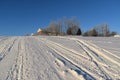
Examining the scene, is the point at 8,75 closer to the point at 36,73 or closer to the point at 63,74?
the point at 36,73

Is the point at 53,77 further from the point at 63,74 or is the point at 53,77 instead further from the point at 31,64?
the point at 31,64

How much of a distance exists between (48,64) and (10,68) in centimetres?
162

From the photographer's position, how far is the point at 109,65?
7250 millimetres

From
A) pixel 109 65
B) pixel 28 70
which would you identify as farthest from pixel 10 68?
pixel 109 65

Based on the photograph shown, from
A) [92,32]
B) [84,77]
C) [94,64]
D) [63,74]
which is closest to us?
[84,77]

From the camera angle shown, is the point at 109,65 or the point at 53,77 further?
the point at 109,65

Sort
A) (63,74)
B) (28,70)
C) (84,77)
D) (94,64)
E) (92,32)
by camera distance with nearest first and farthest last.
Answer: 1. (84,77)
2. (63,74)
3. (28,70)
4. (94,64)
5. (92,32)

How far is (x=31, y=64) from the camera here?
25.7 feet

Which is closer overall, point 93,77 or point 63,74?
point 93,77

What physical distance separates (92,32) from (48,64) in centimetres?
6629

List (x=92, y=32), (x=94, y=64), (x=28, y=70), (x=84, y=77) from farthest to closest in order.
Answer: (x=92, y=32)
(x=94, y=64)
(x=28, y=70)
(x=84, y=77)

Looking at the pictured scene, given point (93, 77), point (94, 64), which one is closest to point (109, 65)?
point (94, 64)

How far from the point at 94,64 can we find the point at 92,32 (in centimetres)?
6627

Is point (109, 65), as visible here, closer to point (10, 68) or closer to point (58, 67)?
point (58, 67)
